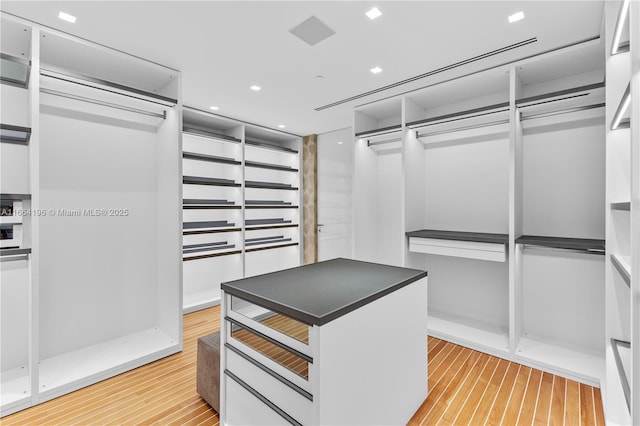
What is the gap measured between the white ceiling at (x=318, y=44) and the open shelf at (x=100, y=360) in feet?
8.84

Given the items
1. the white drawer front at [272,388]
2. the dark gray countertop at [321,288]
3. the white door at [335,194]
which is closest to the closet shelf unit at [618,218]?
the dark gray countertop at [321,288]

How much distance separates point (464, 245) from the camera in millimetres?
2943

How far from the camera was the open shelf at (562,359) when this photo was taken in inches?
91.7

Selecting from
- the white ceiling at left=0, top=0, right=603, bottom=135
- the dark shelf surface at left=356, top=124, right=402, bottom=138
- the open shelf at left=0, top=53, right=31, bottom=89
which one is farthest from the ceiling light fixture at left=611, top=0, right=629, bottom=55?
the open shelf at left=0, top=53, right=31, bottom=89

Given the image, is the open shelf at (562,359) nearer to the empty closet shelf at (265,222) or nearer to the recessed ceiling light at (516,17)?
the recessed ceiling light at (516,17)

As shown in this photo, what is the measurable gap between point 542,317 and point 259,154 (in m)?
4.48

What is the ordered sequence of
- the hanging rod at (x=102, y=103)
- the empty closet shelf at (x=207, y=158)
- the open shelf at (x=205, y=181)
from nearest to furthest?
the hanging rod at (x=102, y=103), the open shelf at (x=205, y=181), the empty closet shelf at (x=207, y=158)

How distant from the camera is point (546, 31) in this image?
221 cm

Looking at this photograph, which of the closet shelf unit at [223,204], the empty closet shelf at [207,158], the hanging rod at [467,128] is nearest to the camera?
the hanging rod at [467,128]

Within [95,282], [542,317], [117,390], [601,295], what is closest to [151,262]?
[95,282]

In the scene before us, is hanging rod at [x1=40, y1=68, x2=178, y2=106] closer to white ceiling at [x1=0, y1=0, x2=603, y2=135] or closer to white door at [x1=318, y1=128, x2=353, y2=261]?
white ceiling at [x1=0, y1=0, x2=603, y2=135]

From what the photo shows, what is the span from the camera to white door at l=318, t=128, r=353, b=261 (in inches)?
195

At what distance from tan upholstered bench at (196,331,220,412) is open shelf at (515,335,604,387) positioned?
2577 mm

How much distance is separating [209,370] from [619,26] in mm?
3317
